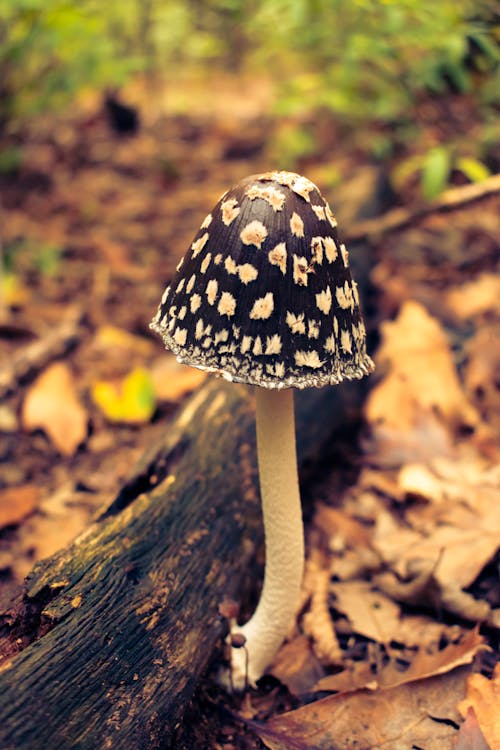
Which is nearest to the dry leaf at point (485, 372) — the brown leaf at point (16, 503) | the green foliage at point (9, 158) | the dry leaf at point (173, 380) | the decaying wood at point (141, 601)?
the decaying wood at point (141, 601)

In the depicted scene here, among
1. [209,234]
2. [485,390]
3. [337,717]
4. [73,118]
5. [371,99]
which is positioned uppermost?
[73,118]

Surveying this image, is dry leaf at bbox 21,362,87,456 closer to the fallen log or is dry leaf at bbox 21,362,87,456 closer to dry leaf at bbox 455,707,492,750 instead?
the fallen log

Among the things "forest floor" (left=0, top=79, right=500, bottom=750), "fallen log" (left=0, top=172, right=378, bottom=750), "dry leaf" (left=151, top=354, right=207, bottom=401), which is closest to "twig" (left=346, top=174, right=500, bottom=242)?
"forest floor" (left=0, top=79, right=500, bottom=750)

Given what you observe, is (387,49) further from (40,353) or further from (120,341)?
(40,353)

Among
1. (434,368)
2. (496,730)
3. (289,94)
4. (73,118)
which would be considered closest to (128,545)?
(496,730)

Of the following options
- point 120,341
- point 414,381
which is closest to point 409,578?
point 414,381

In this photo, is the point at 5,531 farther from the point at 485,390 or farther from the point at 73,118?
the point at 73,118
